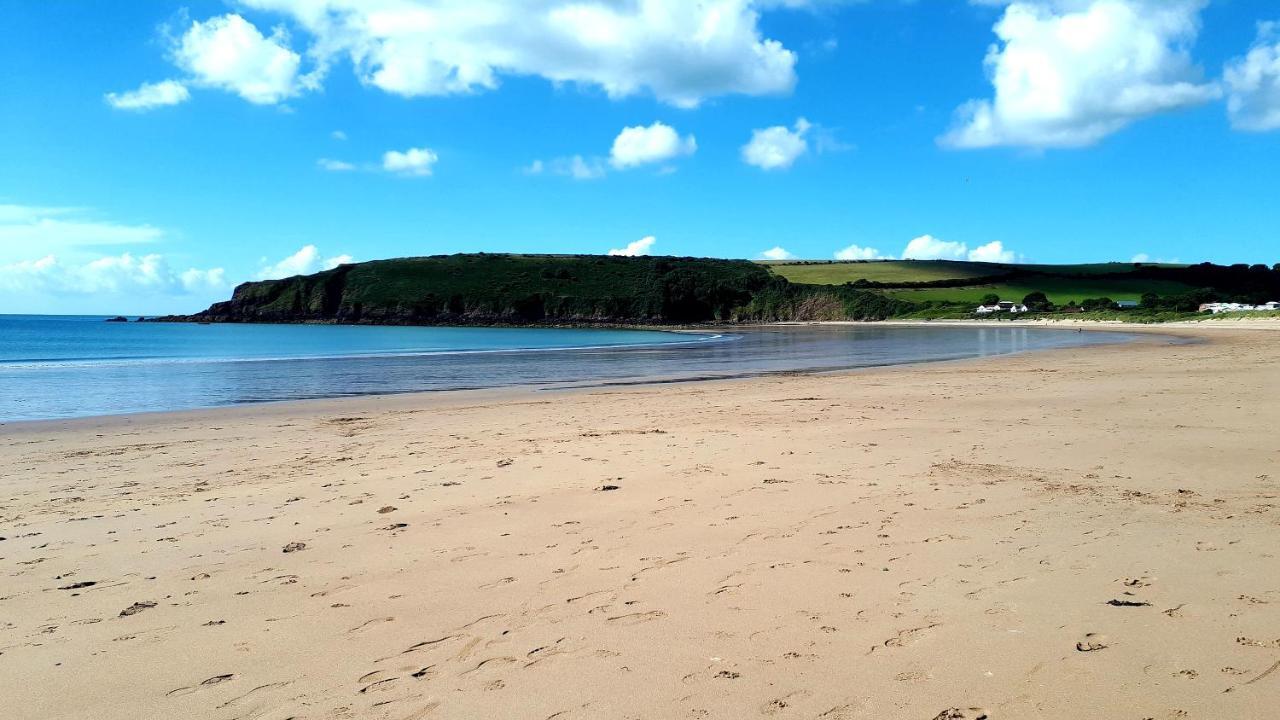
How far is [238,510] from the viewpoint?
836 centimetres

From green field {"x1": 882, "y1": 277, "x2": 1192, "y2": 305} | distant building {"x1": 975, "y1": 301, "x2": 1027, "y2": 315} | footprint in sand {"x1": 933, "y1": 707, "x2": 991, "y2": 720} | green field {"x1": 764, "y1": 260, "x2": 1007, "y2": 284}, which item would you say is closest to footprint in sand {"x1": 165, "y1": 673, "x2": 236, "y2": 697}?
footprint in sand {"x1": 933, "y1": 707, "x2": 991, "y2": 720}

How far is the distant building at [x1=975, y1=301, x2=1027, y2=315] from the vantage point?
112m

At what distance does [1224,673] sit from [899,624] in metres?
1.61

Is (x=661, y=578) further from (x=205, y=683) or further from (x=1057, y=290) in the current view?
(x=1057, y=290)

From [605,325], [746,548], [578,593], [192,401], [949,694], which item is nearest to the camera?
[949,694]

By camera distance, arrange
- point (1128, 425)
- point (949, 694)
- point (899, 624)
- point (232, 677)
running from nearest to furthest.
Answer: point (949, 694) → point (232, 677) → point (899, 624) → point (1128, 425)

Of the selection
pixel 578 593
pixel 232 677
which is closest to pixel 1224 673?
pixel 578 593

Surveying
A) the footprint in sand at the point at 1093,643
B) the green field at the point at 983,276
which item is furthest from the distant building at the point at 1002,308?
the footprint in sand at the point at 1093,643

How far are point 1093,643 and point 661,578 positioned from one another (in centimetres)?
277

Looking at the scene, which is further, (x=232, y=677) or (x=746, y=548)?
(x=746, y=548)

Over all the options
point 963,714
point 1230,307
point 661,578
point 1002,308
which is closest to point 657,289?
point 1002,308

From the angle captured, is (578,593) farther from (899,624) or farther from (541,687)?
(899,624)

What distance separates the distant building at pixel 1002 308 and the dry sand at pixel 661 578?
109052mm

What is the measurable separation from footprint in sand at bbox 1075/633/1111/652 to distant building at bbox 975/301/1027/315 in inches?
4631
